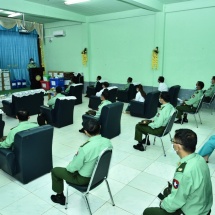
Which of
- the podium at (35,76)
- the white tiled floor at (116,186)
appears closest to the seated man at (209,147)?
the white tiled floor at (116,186)

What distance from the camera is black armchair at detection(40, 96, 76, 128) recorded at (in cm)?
502

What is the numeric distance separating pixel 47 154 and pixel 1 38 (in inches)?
344

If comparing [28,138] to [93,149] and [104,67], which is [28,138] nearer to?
[93,149]

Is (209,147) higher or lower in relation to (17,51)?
lower

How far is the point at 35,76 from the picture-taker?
10273 mm

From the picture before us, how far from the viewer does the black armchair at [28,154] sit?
2.66 meters

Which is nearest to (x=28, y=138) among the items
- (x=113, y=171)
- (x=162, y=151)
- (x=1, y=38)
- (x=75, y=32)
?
(x=113, y=171)

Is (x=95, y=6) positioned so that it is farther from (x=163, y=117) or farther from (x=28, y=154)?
(x=28, y=154)

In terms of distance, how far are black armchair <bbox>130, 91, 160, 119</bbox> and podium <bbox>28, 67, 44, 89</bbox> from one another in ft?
19.8

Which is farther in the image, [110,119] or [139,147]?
[110,119]

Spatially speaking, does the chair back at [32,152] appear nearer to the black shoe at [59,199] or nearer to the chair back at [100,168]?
the black shoe at [59,199]

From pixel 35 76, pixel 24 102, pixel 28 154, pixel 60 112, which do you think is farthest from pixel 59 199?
pixel 35 76

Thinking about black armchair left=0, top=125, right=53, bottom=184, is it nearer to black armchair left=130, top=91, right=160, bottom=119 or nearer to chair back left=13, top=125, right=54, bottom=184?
chair back left=13, top=125, right=54, bottom=184

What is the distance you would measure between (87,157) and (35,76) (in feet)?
29.5
